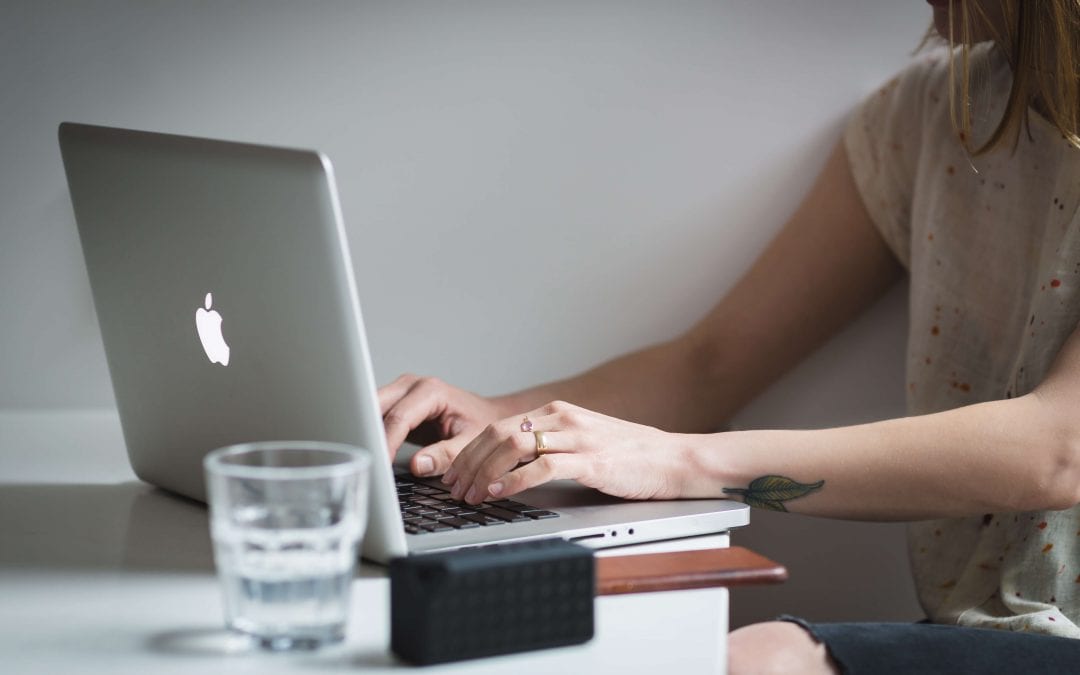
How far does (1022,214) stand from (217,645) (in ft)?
3.33

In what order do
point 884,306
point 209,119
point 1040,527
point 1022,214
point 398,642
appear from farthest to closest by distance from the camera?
point 884,306 → point 209,119 → point 1022,214 → point 1040,527 → point 398,642

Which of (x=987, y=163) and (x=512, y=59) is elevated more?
(x=512, y=59)

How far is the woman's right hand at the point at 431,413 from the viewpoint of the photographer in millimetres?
1174

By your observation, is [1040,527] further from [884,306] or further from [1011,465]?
[884,306]

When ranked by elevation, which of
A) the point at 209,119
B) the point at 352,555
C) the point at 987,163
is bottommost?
the point at 352,555

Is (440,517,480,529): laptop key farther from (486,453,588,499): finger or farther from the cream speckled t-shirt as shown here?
the cream speckled t-shirt

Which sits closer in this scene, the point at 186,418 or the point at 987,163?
the point at 186,418

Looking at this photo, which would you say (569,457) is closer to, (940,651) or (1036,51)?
(940,651)

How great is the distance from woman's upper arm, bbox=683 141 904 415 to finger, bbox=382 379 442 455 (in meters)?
0.45

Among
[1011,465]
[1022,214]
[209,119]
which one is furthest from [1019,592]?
[209,119]

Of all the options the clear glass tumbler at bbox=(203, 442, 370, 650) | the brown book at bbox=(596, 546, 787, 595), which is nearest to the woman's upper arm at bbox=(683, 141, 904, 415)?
the brown book at bbox=(596, 546, 787, 595)

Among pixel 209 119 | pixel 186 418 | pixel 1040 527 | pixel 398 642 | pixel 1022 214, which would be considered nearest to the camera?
pixel 398 642

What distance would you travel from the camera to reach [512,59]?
5.11ft

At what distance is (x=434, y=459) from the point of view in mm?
1101
